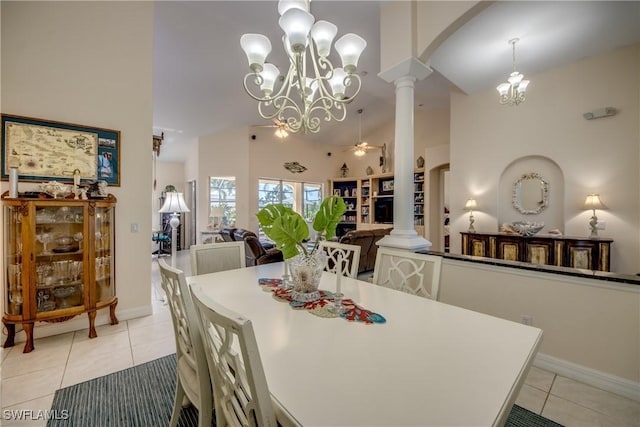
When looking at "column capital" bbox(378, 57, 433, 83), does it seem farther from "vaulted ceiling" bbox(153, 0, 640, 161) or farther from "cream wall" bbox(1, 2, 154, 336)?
"cream wall" bbox(1, 2, 154, 336)

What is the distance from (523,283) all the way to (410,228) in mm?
1055

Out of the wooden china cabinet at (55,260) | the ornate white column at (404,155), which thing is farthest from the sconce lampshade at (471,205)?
the wooden china cabinet at (55,260)

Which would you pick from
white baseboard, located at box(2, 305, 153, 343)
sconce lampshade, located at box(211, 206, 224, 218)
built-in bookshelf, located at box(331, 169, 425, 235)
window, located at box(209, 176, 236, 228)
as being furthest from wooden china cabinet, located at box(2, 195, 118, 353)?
built-in bookshelf, located at box(331, 169, 425, 235)

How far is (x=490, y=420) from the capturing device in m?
0.65

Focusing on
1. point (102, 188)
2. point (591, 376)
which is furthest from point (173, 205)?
point (591, 376)

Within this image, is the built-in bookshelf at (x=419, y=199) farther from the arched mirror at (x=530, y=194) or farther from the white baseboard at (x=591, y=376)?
the white baseboard at (x=591, y=376)

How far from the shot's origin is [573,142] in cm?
389

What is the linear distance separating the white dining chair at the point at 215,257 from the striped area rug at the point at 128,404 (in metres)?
0.77

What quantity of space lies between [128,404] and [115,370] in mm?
468

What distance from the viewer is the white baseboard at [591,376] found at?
67.9 inches

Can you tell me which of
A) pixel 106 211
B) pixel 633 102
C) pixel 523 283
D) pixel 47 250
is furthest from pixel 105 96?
pixel 633 102

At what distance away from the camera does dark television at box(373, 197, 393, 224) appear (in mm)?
7465

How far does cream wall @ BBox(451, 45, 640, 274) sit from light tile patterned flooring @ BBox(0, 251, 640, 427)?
2.98 metres

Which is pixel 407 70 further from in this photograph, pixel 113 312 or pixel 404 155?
pixel 113 312
